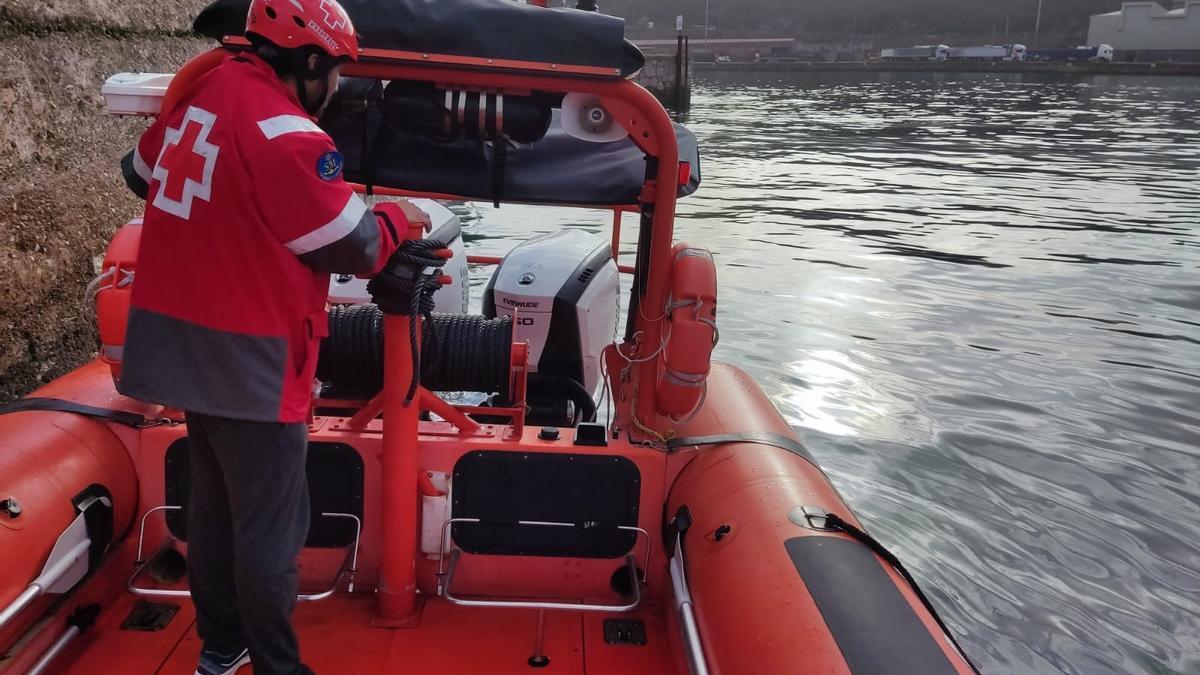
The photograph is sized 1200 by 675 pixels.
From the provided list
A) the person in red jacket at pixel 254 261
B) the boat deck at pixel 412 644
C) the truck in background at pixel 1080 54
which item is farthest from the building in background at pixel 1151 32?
the person in red jacket at pixel 254 261

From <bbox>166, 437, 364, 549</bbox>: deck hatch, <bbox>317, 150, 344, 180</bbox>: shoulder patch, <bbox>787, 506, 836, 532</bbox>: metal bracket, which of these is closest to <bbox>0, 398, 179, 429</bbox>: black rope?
<bbox>166, 437, 364, 549</bbox>: deck hatch

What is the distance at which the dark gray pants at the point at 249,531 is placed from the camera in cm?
194

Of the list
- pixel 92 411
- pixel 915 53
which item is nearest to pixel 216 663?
pixel 92 411

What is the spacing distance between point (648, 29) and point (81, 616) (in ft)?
318

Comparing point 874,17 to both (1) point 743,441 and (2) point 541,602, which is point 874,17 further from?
(2) point 541,602

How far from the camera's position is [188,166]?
179cm

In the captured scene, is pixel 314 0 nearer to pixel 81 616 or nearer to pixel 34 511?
pixel 34 511

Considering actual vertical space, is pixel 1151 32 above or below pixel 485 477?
above

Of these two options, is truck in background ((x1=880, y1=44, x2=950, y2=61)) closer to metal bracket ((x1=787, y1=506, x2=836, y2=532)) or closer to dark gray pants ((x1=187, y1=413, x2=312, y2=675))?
metal bracket ((x1=787, y1=506, x2=836, y2=532))

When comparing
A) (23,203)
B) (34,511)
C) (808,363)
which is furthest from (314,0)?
(808,363)

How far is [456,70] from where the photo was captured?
242cm

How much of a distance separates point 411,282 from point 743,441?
3.98 ft

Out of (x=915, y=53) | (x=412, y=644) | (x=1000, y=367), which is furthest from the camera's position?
(x=915, y=53)

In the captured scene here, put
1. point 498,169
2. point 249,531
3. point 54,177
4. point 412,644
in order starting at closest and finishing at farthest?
point 249,531 < point 412,644 < point 498,169 < point 54,177
